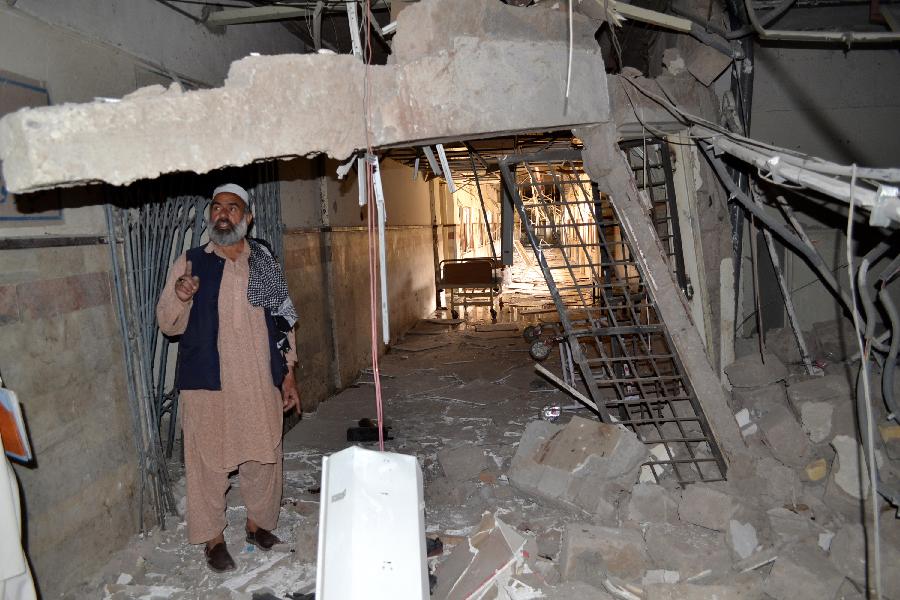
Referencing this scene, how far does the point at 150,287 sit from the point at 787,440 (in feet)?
13.4

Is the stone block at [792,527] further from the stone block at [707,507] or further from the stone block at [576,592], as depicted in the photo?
the stone block at [576,592]

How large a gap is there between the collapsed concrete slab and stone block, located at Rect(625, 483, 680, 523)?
212cm

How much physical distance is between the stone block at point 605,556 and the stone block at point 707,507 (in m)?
0.44

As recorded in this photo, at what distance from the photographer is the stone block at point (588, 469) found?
144 inches

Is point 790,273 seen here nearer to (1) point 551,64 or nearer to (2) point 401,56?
(1) point 551,64

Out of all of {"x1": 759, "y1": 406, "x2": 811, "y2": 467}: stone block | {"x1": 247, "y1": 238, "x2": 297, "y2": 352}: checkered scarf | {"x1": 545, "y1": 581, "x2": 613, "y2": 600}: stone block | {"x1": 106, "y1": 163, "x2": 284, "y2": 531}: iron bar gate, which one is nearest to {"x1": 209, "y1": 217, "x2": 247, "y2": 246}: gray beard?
{"x1": 247, "y1": 238, "x2": 297, "y2": 352}: checkered scarf

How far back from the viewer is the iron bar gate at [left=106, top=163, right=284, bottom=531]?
3.45m

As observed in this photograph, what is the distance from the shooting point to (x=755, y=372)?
4336 mm

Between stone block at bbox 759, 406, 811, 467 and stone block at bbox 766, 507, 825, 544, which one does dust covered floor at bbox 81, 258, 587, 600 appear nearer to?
stone block at bbox 766, 507, 825, 544

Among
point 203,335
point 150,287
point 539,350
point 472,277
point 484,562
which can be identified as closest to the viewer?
point 484,562

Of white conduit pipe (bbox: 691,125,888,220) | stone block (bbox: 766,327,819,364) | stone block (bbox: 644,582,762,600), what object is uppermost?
white conduit pipe (bbox: 691,125,888,220)

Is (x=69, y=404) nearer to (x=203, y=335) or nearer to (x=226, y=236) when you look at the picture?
(x=203, y=335)

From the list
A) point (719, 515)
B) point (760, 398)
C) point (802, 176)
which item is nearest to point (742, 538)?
point (719, 515)

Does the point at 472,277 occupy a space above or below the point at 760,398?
above
